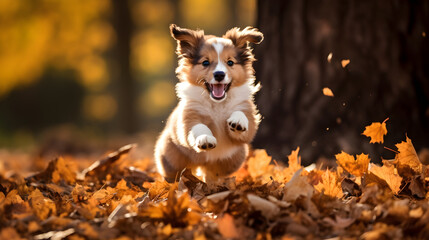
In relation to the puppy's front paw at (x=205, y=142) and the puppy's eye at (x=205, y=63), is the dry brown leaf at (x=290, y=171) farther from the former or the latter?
the puppy's eye at (x=205, y=63)

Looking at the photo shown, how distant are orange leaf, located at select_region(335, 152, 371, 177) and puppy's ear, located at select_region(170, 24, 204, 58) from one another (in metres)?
1.50

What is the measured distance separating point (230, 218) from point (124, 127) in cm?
1336

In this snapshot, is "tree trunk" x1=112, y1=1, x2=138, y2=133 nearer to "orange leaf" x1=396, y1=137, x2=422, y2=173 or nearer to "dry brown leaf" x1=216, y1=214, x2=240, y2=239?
"orange leaf" x1=396, y1=137, x2=422, y2=173

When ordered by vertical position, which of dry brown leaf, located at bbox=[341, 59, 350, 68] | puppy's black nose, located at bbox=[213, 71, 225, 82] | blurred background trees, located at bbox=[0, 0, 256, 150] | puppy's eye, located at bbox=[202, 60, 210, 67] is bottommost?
blurred background trees, located at bbox=[0, 0, 256, 150]

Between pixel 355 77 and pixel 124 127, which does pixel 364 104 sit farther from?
pixel 124 127

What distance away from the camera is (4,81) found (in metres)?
14.8

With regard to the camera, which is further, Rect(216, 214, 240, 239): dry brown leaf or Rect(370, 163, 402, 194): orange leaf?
Rect(370, 163, 402, 194): orange leaf

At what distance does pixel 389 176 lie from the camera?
9.19ft

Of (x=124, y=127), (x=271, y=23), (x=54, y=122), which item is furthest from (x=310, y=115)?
(x=54, y=122)

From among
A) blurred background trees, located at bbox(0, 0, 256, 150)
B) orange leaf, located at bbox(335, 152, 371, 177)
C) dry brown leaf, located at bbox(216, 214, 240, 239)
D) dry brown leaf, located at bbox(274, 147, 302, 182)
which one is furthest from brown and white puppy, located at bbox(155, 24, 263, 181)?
blurred background trees, located at bbox(0, 0, 256, 150)

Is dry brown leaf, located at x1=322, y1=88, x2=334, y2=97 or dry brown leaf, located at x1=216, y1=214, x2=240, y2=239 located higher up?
dry brown leaf, located at x1=216, y1=214, x2=240, y2=239

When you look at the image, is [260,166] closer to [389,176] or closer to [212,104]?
[212,104]

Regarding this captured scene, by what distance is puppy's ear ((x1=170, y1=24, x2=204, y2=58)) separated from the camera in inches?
147

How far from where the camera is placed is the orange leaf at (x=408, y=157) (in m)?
3.04
